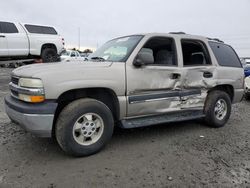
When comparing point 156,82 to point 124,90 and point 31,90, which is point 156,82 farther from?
point 31,90

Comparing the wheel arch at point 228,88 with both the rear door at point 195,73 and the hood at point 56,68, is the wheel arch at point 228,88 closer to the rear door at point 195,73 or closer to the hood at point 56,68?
the rear door at point 195,73

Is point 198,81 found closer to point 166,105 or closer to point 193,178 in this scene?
point 166,105

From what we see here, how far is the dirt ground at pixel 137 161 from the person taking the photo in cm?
284

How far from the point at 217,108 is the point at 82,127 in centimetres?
312

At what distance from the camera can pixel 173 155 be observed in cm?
359

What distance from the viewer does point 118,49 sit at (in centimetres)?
421

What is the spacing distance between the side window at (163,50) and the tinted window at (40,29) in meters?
8.03

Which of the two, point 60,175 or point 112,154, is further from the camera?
point 112,154

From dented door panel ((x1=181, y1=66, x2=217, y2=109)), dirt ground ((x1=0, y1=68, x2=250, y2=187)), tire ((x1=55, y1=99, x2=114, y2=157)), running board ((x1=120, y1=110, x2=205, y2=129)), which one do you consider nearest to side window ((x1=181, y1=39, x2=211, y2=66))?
dented door panel ((x1=181, y1=66, x2=217, y2=109))

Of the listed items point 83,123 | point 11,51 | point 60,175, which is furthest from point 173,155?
point 11,51

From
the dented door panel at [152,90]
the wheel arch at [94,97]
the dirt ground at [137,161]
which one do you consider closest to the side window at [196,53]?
the dented door panel at [152,90]

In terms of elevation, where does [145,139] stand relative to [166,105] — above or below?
below

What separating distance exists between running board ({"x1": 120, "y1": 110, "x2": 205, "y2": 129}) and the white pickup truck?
300 inches

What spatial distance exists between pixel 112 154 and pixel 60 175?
0.89 meters
